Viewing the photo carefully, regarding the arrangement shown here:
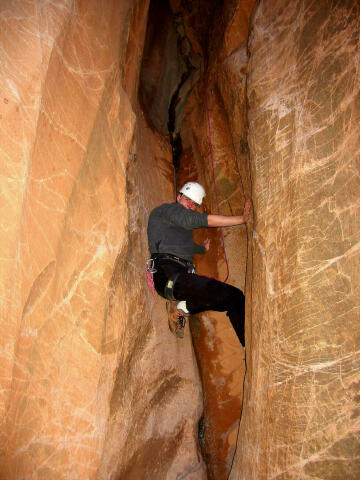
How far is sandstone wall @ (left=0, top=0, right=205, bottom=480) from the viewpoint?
2.04 m

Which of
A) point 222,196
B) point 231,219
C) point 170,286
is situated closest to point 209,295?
point 170,286

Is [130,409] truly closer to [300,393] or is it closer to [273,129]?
[300,393]

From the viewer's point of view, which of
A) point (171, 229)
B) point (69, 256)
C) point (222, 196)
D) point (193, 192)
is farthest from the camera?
point (222, 196)

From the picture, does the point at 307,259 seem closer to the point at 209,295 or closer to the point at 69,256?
the point at 209,295

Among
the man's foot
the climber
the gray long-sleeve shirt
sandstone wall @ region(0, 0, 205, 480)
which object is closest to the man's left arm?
the climber

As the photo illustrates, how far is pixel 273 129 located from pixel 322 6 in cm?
91

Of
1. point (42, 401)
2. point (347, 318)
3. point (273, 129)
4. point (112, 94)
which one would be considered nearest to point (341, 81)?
point (273, 129)

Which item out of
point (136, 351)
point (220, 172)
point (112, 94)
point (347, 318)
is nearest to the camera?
point (347, 318)

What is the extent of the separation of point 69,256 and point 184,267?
1256 mm

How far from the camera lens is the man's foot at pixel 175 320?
3355mm

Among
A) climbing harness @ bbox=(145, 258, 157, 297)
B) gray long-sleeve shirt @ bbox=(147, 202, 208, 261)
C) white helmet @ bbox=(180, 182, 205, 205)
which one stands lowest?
climbing harness @ bbox=(145, 258, 157, 297)

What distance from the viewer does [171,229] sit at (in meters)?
3.35

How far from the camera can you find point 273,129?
2516 millimetres

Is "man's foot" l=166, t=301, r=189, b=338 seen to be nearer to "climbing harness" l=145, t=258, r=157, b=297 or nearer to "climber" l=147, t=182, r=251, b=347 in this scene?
"climber" l=147, t=182, r=251, b=347
